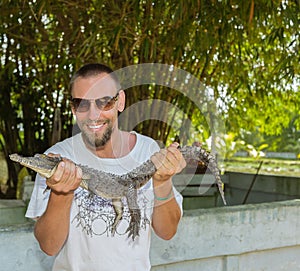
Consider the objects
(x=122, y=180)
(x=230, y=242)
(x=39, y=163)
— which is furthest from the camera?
(x=230, y=242)

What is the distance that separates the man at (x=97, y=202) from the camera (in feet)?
4.16

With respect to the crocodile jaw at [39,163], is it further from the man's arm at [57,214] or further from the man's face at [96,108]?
the man's face at [96,108]

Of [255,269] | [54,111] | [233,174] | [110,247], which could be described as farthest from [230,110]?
[110,247]

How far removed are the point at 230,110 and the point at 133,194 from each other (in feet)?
9.82

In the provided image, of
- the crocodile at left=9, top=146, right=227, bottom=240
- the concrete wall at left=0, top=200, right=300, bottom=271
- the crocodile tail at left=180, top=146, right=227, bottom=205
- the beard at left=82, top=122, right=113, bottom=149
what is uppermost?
the beard at left=82, top=122, right=113, bottom=149

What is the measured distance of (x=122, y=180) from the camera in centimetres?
117

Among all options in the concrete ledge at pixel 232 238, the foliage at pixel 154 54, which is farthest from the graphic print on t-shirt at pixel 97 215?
Result: the foliage at pixel 154 54

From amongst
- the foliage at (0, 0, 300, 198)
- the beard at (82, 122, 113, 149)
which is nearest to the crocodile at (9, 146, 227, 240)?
the beard at (82, 122, 113, 149)

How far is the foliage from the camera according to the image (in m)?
2.64

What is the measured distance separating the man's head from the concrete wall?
1.61ft

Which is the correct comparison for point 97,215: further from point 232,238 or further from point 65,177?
point 232,238

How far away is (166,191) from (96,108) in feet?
0.94

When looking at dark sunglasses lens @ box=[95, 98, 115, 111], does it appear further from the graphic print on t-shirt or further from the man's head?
the graphic print on t-shirt

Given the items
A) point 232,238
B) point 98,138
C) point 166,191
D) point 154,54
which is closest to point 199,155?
point 166,191
